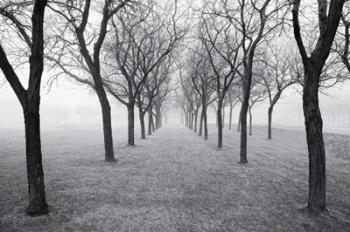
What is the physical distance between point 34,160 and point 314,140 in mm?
7185

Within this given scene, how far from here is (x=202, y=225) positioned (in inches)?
229

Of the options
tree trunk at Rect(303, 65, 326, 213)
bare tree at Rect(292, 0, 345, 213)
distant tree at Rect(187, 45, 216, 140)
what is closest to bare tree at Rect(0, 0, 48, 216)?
bare tree at Rect(292, 0, 345, 213)

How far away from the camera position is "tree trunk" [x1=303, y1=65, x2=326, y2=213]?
21.1 feet

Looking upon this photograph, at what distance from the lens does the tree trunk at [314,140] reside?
21.1ft

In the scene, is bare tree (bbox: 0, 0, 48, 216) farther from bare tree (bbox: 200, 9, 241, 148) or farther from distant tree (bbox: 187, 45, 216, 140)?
distant tree (bbox: 187, 45, 216, 140)

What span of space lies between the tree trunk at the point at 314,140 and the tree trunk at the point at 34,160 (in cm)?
691

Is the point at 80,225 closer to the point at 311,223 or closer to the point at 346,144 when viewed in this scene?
the point at 311,223

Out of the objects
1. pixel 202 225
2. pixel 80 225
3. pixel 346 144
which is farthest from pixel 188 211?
pixel 346 144

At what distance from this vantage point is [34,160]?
5.71 meters

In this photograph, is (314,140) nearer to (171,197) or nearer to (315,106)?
(315,106)

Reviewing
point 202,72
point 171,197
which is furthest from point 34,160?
point 202,72

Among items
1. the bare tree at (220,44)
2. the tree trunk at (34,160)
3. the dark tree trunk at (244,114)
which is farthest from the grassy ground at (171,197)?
the bare tree at (220,44)

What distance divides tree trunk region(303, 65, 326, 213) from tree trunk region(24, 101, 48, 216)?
6.91 m

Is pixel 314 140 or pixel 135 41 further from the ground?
pixel 135 41
